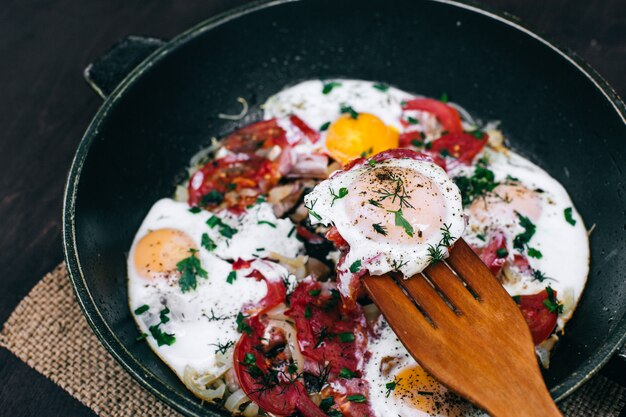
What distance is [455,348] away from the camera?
237cm

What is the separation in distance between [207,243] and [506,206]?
56.4 inches

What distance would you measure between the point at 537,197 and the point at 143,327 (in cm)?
196

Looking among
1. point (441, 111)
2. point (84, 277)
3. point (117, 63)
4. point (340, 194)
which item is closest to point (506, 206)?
point (441, 111)

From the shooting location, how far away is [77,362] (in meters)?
3.08

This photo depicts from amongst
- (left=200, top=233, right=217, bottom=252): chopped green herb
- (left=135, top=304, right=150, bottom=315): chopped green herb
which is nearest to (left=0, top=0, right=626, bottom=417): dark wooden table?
(left=135, top=304, right=150, bottom=315): chopped green herb

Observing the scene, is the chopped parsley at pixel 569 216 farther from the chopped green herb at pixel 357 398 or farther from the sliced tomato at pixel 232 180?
the sliced tomato at pixel 232 180

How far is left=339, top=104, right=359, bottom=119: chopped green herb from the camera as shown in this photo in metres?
3.42

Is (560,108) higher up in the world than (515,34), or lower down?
lower down

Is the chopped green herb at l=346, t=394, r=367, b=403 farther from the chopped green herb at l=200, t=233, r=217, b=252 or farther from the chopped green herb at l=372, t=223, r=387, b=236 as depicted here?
the chopped green herb at l=200, t=233, r=217, b=252

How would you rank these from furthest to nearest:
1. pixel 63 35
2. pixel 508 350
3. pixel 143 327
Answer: pixel 63 35 < pixel 143 327 < pixel 508 350

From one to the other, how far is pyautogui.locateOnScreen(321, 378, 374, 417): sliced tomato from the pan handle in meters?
1.81

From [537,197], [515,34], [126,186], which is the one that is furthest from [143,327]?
[515,34]

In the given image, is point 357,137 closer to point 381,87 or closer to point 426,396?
point 381,87

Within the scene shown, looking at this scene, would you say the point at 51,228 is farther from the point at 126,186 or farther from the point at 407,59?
the point at 407,59
